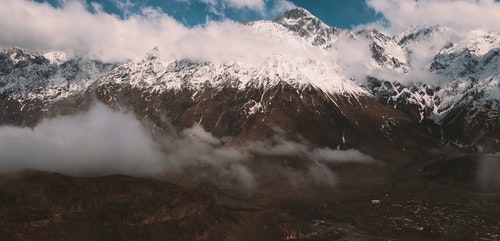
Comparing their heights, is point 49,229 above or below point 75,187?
below

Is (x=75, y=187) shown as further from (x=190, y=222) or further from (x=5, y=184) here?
(x=190, y=222)

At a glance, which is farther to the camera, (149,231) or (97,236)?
(149,231)

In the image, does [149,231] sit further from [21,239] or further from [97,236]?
[21,239]

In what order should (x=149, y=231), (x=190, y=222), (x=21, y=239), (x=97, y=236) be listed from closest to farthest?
(x=21, y=239)
(x=97, y=236)
(x=149, y=231)
(x=190, y=222)

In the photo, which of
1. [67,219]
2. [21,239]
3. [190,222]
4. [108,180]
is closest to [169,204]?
[190,222]

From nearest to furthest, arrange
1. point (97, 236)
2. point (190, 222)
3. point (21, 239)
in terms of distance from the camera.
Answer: point (21, 239) < point (97, 236) < point (190, 222)

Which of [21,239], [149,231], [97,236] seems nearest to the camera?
[21,239]

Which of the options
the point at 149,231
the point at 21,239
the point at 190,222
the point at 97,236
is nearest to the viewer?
the point at 21,239

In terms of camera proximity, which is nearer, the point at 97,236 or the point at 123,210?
the point at 97,236

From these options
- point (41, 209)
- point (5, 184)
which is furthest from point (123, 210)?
point (5, 184)
